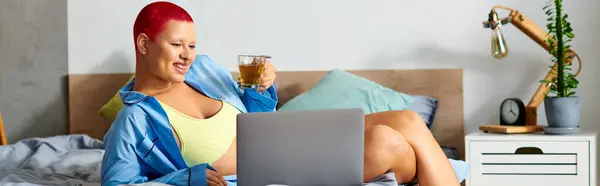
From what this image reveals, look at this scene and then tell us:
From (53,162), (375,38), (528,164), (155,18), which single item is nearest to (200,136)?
(155,18)

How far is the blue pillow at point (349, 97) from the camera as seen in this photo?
343 centimetres

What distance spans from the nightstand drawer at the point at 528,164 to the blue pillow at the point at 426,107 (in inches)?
13.9

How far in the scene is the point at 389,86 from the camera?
147 inches

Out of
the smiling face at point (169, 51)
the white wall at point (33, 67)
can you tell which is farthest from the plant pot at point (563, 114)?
the white wall at point (33, 67)

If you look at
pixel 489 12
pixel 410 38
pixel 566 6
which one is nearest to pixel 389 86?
A: pixel 410 38

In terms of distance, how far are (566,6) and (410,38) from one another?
0.70 metres

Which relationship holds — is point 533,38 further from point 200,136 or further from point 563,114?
point 200,136

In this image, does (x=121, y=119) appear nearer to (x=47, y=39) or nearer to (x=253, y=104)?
(x=253, y=104)

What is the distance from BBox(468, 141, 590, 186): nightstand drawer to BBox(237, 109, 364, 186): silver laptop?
1564 millimetres

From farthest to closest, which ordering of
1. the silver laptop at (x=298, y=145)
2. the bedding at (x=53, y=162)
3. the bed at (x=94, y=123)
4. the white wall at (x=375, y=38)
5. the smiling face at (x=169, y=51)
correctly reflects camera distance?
the white wall at (x=375, y=38), the bed at (x=94, y=123), the bedding at (x=53, y=162), the smiling face at (x=169, y=51), the silver laptop at (x=298, y=145)

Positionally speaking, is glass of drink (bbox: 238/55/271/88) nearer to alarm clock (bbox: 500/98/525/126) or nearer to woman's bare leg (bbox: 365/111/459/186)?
woman's bare leg (bbox: 365/111/459/186)

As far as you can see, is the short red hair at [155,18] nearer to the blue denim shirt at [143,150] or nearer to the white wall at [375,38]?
the blue denim shirt at [143,150]

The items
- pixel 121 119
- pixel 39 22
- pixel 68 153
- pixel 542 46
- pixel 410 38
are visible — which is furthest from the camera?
pixel 39 22

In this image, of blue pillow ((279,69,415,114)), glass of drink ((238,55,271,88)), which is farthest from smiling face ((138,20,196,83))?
blue pillow ((279,69,415,114))
